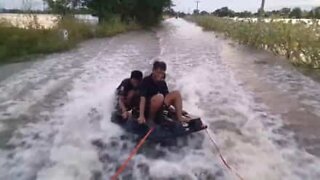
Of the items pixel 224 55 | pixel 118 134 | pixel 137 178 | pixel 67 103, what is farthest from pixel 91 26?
pixel 137 178

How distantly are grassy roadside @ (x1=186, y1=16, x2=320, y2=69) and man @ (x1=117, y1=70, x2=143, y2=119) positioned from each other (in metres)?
7.02

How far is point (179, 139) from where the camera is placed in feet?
22.2

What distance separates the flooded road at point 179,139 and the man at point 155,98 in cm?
45

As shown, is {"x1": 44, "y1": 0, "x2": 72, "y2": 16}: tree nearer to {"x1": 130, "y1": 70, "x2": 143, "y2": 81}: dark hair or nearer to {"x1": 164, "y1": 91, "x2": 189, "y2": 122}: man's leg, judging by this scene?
{"x1": 130, "y1": 70, "x2": 143, "y2": 81}: dark hair

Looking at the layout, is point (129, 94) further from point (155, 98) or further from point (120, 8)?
point (120, 8)

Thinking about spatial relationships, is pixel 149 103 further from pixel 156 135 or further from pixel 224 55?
pixel 224 55

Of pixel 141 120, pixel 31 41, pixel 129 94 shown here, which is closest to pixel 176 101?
pixel 141 120

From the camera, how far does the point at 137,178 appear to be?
540 centimetres

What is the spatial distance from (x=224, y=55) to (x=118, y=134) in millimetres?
12165

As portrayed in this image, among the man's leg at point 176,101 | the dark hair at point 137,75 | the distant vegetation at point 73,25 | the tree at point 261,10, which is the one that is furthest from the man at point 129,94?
the tree at point 261,10

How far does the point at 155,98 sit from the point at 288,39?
9.68 m

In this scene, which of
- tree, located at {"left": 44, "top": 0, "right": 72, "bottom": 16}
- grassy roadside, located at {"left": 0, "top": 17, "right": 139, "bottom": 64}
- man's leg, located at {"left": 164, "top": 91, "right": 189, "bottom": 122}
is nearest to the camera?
man's leg, located at {"left": 164, "top": 91, "right": 189, "bottom": 122}

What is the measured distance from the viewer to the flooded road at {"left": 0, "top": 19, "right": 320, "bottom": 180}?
571 centimetres

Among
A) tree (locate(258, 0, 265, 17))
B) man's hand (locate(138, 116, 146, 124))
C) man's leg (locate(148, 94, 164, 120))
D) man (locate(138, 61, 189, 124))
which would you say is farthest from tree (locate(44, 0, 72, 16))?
man's hand (locate(138, 116, 146, 124))
